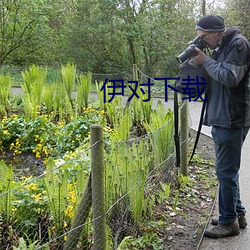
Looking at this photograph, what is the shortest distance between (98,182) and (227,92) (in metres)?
1.27

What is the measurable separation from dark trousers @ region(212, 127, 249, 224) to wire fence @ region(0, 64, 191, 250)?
2.11ft

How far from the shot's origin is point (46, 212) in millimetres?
2945

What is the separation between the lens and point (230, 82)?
9.12 feet

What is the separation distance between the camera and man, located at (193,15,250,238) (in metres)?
2.80

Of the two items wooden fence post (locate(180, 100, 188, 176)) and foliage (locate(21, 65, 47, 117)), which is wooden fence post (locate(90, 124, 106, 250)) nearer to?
wooden fence post (locate(180, 100, 188, 176))

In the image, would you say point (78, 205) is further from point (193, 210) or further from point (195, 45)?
point (193, 210)

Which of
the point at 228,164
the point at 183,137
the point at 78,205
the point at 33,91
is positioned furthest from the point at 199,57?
the point at 33,91

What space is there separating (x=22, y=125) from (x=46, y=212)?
3.17 m

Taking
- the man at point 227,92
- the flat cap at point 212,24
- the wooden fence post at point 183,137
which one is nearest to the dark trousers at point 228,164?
the man at point 227,92

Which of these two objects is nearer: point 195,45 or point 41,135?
point 195,45

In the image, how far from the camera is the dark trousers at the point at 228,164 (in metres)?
2.99

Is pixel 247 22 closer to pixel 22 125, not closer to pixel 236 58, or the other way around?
pixel 22 125

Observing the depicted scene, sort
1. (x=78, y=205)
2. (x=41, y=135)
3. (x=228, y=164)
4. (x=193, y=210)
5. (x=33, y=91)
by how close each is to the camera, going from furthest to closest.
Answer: (x=33, y=91)
(x=41, y=135)
(x=193, y=210)
(x=228, y=164)
(x=78, y=205)

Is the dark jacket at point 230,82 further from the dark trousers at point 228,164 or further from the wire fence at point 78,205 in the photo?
the wire fence at point 78,205
